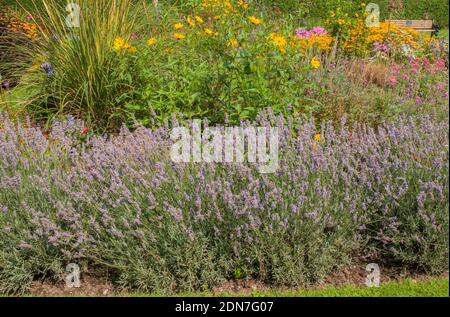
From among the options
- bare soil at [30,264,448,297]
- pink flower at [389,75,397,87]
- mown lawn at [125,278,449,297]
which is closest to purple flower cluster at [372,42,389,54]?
pink flower at [389,75,397,87]

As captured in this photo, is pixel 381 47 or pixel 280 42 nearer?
pixel 280 42

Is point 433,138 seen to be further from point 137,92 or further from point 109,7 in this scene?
point 109,7

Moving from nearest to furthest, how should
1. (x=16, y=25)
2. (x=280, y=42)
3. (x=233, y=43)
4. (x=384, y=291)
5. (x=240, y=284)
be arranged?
(x=384, y=291)
(x=240, y=284)
(x=280, y=42)
(x=233, y=43)
(x=16, y=25)

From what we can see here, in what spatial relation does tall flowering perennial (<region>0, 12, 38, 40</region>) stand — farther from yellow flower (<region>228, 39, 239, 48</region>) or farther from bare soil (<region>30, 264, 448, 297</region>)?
bare soil (<region>30, 264, 448, 297</region>)

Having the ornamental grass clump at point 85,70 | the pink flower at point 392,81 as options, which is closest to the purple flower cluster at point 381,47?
the pink flower at point 392,81

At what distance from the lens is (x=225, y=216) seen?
3.50 meters

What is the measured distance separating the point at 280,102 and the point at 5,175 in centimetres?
225

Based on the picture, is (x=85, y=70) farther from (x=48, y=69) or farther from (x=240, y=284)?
(x=240, y=284)

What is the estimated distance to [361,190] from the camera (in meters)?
3.68

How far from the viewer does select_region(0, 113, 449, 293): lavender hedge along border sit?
338cm

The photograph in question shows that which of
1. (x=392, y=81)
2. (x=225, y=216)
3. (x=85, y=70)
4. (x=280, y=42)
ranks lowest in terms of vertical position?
(x=225, y=216)

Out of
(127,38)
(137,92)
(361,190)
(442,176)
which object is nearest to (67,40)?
(127,38)

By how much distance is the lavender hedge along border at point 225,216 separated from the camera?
3377 millimetres

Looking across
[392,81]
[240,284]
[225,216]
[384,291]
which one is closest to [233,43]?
[225,216]
